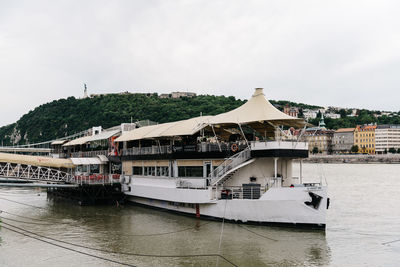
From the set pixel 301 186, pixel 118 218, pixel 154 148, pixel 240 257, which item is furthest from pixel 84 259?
pixel 154 148

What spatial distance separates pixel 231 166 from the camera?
25.9 metres

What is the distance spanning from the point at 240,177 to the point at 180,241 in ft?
21.5

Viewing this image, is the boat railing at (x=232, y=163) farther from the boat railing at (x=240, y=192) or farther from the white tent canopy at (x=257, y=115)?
the white tent canopy at (x=257, y=115)

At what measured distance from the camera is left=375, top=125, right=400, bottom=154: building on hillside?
634 feet

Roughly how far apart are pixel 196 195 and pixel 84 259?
9.06 m

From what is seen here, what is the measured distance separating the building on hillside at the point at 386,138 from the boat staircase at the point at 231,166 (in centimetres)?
18640

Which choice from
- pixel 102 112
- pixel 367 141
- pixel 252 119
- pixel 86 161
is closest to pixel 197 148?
pixel 252 119

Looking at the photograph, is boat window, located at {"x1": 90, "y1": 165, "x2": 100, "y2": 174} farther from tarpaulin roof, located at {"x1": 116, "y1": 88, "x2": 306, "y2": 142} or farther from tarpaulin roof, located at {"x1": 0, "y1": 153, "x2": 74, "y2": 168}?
tarpaulin roof, located at {"x1": 116, "y1": 88, "x2": 306, "y2": 142}

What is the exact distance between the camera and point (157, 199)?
31.6 m

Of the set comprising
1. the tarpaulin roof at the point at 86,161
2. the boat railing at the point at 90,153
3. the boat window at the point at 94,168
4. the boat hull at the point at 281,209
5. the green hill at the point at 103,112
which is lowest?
the boat hull at the point at 281,209

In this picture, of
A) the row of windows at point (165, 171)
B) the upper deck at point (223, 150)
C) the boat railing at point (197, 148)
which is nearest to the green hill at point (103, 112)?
the row of windows at point (165, 171)

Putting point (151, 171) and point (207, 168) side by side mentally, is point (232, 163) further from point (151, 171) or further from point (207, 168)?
point (151, 171)

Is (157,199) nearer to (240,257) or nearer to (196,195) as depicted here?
(196,195)

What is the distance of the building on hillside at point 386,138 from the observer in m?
193
